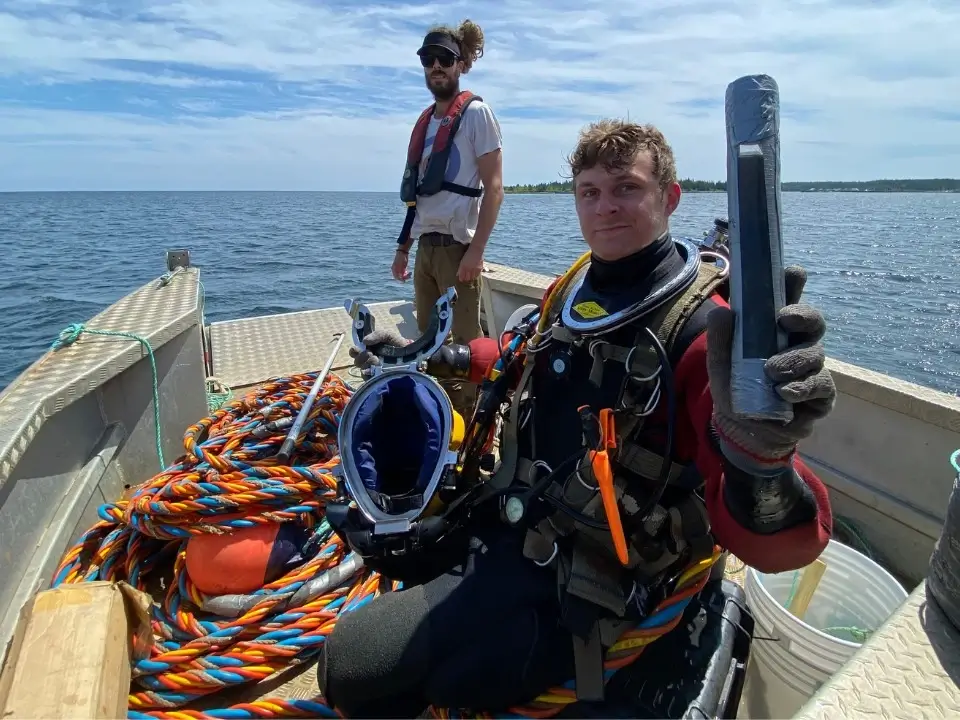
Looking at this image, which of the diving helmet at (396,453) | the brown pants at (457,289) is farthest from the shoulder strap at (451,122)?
the diving helmet at (396,453)

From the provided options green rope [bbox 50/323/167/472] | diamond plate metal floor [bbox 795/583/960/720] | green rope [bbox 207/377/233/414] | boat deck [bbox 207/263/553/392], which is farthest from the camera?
→ boat deck [bbox 207/263/553/392]

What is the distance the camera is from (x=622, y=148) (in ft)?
4.93

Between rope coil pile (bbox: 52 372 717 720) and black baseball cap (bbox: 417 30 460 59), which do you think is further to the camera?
black baseball cap (bbox: 417 30 460 59)

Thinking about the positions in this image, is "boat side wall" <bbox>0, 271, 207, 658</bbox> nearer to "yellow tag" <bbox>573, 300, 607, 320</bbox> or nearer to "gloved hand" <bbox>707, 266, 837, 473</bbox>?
"yellow tag" <bbox>573, 300, 607, 320</bbox>

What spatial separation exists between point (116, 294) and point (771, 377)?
15.3 meters

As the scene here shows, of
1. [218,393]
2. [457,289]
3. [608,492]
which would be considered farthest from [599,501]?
[218,393]

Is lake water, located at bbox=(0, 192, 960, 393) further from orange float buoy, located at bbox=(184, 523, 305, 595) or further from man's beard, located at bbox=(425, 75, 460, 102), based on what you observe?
orange float buoy, located at bbox=(184, 523, 305, 595)

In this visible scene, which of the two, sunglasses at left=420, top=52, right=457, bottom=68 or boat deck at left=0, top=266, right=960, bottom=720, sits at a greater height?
sunglasses at left=420, top=52, right=457, bottom=68

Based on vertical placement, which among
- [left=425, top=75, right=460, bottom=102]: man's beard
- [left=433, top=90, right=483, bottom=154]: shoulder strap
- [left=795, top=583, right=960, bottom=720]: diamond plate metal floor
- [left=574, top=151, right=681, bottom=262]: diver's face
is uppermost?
[left=425, top=75, right=460, bottom=102]: man's beard

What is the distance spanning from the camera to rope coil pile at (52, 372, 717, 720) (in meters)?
1.91

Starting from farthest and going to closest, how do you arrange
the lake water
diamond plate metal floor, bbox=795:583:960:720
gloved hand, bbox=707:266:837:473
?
the lake water, gloved hand, bbox=707:266:837:473, diamond plate metal floor, bbox=795:583:960:720

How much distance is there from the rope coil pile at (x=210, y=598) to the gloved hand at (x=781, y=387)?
5.12 ft

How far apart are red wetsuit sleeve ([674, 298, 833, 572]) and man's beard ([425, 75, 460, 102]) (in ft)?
7.61

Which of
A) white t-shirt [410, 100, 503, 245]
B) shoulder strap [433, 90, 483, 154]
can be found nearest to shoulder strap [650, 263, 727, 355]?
white t-shirt [410, 100, 503, 245]
